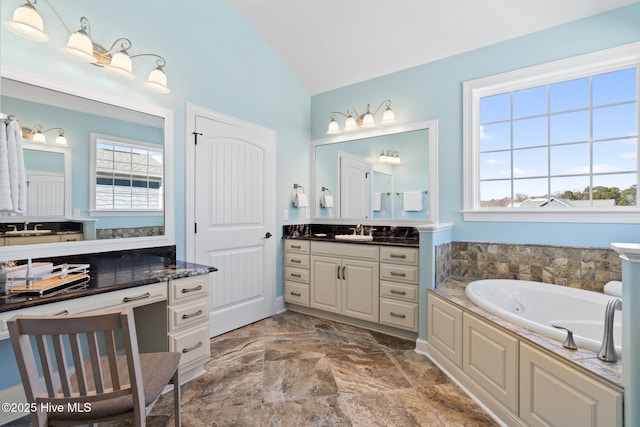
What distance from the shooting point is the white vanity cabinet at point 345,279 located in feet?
9.71

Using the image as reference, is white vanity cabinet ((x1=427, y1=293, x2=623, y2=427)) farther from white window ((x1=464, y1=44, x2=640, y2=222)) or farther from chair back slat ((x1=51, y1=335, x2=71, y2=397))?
chair back slat ((x1=51, y1=335, x2=71, y2=397))

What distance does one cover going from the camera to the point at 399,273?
279 centimetres

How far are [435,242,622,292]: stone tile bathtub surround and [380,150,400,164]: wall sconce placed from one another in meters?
1.07

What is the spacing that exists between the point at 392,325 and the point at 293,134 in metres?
2.44

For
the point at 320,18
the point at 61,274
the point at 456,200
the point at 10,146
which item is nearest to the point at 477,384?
the point at 456,200

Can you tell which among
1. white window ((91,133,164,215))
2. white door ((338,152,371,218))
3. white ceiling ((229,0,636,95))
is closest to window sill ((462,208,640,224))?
white door ((338,152,371,218))

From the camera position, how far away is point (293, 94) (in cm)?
376

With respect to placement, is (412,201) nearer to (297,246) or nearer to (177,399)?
(297,246)

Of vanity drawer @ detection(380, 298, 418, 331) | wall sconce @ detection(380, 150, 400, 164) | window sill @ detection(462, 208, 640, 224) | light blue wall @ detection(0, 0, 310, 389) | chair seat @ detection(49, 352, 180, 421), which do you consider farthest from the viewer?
wall sconce @ detection(380, 150, 400, 164)

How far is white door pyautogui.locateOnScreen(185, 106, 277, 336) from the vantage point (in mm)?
2781

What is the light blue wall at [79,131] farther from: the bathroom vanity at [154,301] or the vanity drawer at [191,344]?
the vanity drawer at [191,344]

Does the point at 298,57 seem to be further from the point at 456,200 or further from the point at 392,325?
the point at 392,325

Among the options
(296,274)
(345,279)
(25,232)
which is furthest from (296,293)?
(25,232)

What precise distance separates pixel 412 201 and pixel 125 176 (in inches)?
104
